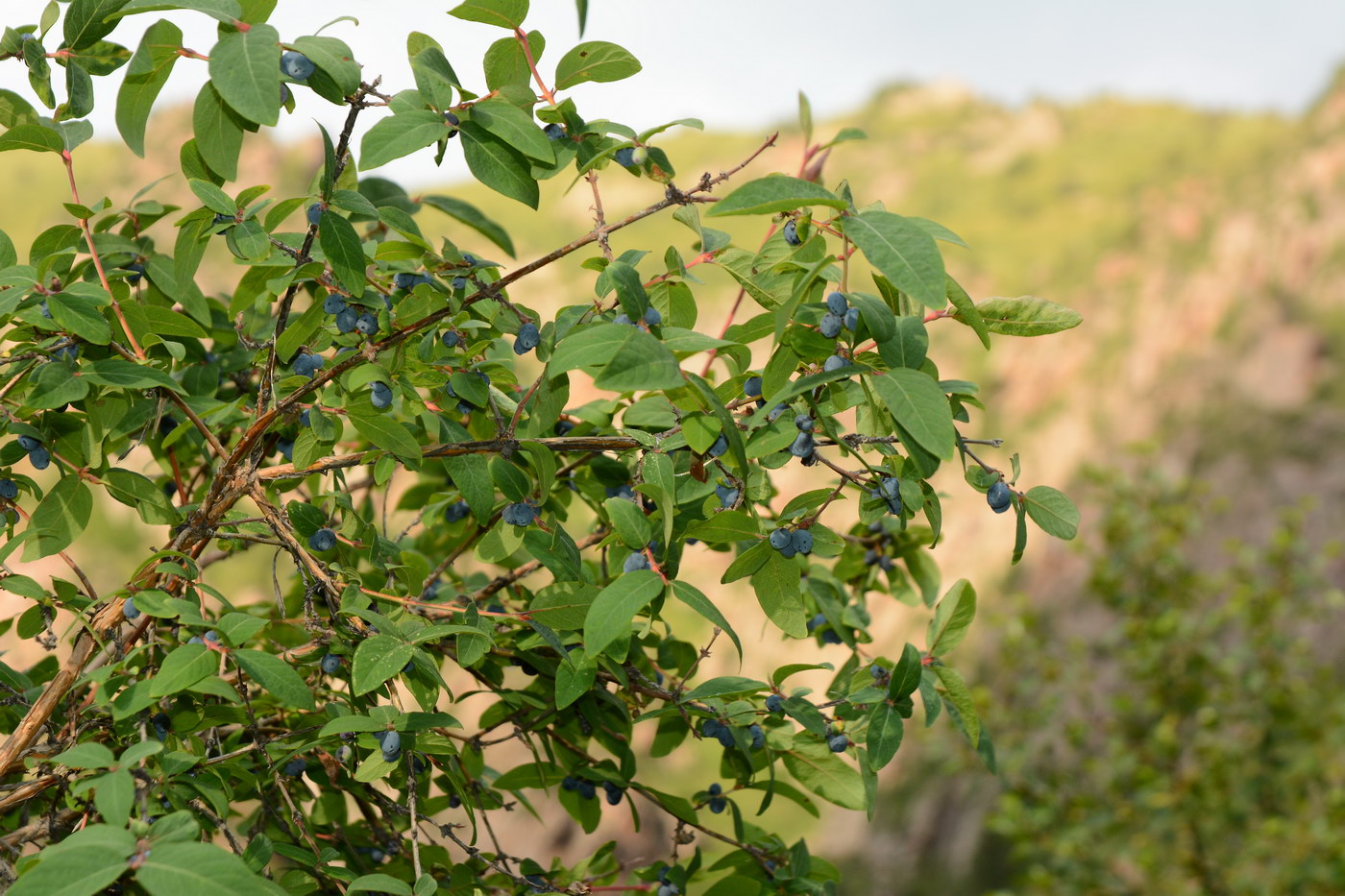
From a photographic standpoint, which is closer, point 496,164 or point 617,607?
Result: point 617,607

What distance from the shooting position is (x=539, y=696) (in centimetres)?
134

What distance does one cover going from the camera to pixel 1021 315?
39.9 inches

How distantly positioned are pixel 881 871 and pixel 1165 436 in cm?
476

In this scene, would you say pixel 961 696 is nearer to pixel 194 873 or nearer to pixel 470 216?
pixel 194 873

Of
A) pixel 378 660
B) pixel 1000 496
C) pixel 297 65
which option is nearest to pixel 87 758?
pixel 378 660

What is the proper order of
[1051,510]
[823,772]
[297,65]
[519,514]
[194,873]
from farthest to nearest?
1. [823,772]
2. [519,514]
3. [1051,510]
4. [297,65]
5. [194,873]

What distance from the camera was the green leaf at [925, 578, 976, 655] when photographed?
1.22 metres

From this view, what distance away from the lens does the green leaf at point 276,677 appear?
36.9 inches

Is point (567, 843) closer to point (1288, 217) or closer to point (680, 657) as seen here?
point (680, 657)

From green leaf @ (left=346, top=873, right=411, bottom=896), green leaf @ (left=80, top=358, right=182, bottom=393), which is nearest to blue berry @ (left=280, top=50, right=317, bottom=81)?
green leaf @ (left=80, top=358, right=182, bottom=393)

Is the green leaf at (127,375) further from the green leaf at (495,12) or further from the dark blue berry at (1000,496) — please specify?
the dark blue berry at (1000,496)

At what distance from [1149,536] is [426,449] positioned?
4.69m

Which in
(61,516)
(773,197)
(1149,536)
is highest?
(1149,536)

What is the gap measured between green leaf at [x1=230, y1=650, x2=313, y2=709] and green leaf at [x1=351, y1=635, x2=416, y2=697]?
0.05m
